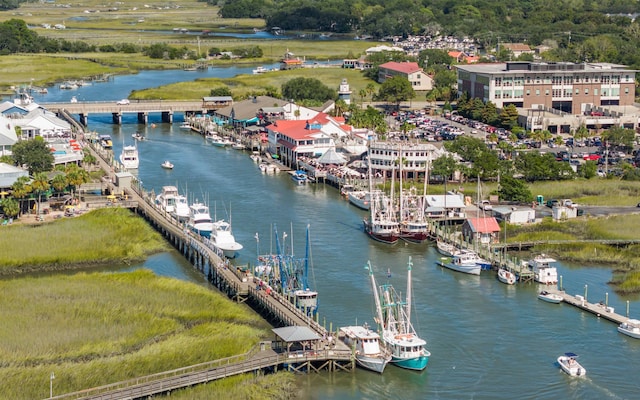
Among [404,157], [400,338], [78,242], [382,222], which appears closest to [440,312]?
[400,338]

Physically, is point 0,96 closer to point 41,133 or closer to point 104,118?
point 104,118

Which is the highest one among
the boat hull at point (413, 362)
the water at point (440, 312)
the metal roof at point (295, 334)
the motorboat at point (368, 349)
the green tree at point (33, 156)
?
the green tree at point (33, 156)

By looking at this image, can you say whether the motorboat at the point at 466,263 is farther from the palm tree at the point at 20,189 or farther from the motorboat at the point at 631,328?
the palm tree at the point at 20,189

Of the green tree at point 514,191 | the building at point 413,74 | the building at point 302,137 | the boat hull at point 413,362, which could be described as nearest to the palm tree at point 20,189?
the building at point 302,137

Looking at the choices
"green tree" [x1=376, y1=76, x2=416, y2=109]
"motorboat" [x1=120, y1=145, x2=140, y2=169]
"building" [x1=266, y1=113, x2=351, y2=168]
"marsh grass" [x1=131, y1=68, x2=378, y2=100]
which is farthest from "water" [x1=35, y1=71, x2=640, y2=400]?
"marsh grass" [x1=131, y1=68, x2=378, y2=100]

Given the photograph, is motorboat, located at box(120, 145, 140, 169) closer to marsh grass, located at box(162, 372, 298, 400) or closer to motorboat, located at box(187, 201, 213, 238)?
motorboat, located at box(187, 201, 213, 238)
